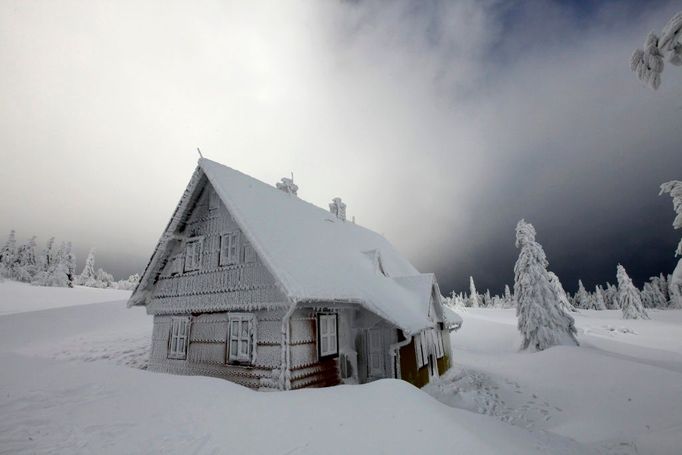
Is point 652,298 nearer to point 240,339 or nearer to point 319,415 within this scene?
point 240,339

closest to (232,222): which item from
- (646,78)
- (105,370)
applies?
(105,370)

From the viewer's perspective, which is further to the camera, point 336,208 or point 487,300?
point 487,300

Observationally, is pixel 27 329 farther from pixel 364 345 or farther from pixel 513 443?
pixel 513 443

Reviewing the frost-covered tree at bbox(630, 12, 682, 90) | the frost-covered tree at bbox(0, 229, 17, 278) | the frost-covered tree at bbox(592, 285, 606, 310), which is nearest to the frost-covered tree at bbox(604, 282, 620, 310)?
the frost-covered tree at bbox(592, 285, 606, 310)

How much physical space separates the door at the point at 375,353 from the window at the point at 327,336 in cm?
228

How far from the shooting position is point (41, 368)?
9.30 m

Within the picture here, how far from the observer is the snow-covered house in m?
11.9

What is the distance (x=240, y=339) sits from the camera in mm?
12773

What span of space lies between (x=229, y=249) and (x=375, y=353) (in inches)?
337

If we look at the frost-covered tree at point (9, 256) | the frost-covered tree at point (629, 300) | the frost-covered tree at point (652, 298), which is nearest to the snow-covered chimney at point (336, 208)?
the frost-covered tree at point (629, 300)

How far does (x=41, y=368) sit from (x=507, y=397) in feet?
59.8

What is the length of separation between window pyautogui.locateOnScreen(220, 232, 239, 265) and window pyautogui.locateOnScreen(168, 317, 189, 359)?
12.3 ft

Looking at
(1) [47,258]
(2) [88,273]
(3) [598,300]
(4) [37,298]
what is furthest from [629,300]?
(2) [88,273]

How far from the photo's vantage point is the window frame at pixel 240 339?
1231 cm
